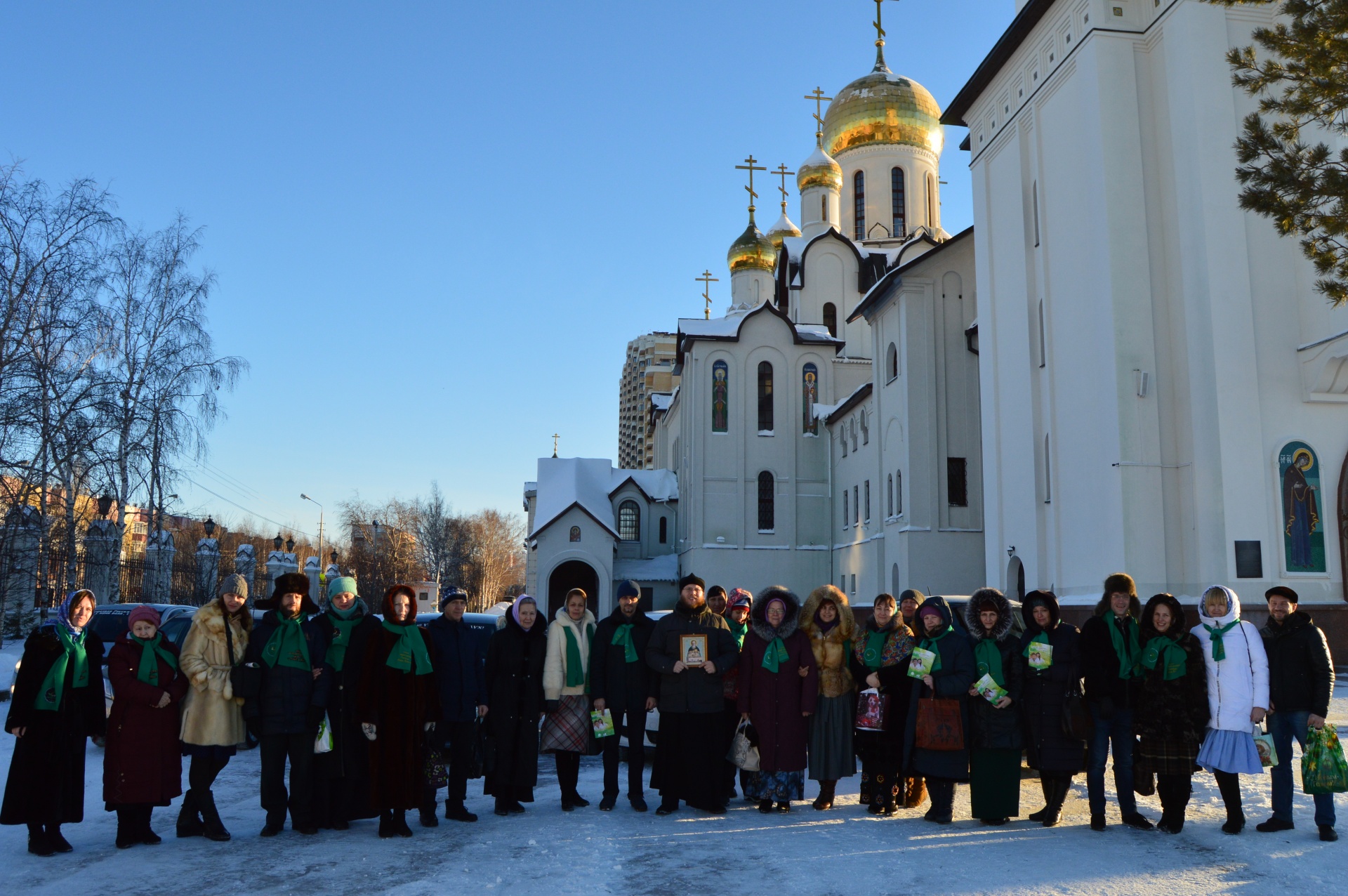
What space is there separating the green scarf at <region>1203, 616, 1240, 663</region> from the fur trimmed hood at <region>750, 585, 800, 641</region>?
2614 millimetres

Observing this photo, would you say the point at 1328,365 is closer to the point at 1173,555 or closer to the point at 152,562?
the point at 1173,555

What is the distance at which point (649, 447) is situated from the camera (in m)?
94.3

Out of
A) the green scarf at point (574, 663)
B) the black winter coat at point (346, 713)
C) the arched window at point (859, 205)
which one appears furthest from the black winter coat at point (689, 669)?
the arched window at point (859, 205)

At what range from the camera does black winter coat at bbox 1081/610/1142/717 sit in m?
6.57

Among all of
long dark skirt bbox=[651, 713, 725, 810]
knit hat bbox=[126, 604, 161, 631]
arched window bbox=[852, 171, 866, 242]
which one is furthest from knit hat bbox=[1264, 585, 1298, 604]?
arched window bbox=[852, 171, 866, 242]

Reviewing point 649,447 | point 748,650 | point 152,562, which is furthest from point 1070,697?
point 649,447

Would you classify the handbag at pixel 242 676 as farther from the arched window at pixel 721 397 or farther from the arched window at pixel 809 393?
the arched window at pixel 809 393

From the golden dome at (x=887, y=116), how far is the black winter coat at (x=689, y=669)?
112ft

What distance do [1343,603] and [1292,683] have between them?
32.1 feet

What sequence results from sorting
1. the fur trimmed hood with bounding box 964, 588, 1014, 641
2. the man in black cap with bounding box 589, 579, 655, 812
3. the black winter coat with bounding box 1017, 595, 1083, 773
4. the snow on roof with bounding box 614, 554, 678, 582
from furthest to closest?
1. the snow on roof with bounding box 614, 554, 678, 582
2. the man in black cap with bounding box 589, 579, 655, 812
3. the fur trimmed hood with bounding box 964, 588, 1014, 641
4. the black winter coat with bounding box 1017, 595, 1083, 773

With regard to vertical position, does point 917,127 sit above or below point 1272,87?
above

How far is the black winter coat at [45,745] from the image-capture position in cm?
604

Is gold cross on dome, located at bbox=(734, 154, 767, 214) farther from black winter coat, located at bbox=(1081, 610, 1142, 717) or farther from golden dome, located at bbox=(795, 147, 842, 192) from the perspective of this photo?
black winter coat, located at bbox=(1081, 610, 1142, 717)

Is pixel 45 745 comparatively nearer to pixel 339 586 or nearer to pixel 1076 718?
pixel 339 586
